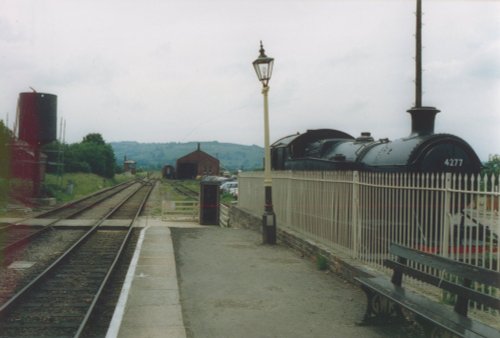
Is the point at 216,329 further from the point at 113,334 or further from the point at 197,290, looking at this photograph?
the point at 197,290

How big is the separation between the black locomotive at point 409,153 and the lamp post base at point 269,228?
2.05m

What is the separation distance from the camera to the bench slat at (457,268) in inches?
168

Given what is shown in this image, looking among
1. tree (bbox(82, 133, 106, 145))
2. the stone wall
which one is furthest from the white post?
tree (bbox(82, 133, 106, 145))

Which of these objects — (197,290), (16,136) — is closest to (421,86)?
(197,290)

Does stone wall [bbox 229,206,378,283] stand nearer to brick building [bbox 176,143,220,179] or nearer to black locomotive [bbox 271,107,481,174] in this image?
black locomotive [bbox 271,107,481,174]

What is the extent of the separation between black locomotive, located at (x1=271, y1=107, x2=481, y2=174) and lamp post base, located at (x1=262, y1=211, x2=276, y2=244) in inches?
80.7

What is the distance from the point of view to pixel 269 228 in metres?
12.9

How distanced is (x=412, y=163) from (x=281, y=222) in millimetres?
4879

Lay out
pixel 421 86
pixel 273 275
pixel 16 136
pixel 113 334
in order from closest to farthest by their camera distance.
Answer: pixel 113 334 < pixel 273 275 < pixel 421 86 < pixel 16 136

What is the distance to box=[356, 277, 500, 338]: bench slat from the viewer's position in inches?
168

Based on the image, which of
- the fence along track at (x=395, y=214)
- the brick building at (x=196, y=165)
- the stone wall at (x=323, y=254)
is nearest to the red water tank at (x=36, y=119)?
the stone wall at (x=323, y=254)

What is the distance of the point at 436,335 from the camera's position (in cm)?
516

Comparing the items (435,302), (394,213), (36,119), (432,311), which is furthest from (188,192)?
(432,311)

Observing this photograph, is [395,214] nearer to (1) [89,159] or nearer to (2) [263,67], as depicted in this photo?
(2) [263,67]
